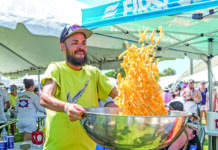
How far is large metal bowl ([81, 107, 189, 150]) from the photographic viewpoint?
748 mm

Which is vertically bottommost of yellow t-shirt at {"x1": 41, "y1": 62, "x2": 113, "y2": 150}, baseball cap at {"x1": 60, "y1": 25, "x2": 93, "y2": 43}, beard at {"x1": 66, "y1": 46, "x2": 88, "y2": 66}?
yellow t-shirt at {"x1": 41, "y1": 62, "x2": 113, "y2": 150}

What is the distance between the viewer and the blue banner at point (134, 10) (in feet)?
6.40

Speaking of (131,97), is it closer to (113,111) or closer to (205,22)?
(113,111)

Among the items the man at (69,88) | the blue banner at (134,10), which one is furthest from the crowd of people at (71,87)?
the blue banner at (134,10)

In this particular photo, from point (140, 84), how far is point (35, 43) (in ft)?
12.4

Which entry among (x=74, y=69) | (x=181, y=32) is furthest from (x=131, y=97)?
(x=181, y=32)

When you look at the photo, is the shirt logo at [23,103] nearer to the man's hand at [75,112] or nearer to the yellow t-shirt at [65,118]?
the yellow t-shirt at [65,118]

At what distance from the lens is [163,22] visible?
10.9 ft

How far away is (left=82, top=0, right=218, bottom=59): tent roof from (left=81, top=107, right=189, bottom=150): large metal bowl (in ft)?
4.63

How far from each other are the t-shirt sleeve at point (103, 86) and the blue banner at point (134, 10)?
3.07ft

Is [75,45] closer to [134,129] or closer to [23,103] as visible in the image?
[134,129]

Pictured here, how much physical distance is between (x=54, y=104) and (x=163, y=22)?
2.66 meters

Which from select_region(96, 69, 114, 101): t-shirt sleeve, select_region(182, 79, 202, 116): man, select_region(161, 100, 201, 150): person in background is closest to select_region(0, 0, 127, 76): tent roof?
select_region(96, 69, 114, 101): t-shirt sleeve

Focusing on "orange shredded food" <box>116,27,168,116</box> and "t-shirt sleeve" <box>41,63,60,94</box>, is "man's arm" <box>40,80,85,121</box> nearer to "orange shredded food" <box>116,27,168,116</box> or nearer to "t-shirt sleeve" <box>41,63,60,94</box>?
"t-shirt sleeve" <box>41,63,60,94</box>
